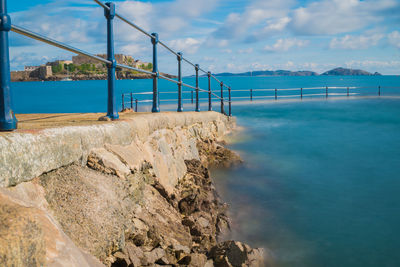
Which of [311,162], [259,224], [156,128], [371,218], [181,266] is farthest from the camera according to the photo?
[311,162]

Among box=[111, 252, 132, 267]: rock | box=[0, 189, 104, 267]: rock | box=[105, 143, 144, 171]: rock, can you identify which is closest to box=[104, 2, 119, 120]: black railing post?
box=[105, 143, 144, 171]: rock

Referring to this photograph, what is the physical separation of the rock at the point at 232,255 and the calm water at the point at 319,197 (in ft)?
1.97

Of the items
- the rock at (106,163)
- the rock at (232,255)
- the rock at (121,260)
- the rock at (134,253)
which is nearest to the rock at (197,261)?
the rock at (232,255)

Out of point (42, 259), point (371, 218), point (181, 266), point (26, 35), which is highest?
point (26, 35)

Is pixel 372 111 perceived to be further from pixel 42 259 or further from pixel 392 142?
pixel 42 259

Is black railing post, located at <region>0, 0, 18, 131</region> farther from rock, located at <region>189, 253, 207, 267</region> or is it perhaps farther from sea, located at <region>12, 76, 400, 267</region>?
sea, located at <region>12, 76, 400, 267</region>

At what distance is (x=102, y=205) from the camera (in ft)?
6.22

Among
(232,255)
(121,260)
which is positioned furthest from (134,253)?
(232,255)

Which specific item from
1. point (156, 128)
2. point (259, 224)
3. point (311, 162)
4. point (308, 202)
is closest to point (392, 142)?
point (311, 162)

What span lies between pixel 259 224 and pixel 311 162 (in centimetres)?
327

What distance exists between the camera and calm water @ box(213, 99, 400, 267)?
12.0ft

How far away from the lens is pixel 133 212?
2.27m

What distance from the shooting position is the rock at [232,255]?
267 centimetres

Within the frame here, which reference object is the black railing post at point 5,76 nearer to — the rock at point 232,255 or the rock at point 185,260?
the rock at point 185,260
